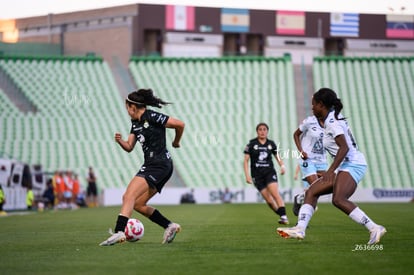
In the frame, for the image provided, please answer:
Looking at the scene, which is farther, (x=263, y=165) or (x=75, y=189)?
(x=75, y=189)

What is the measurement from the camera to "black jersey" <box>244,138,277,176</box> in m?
19.5

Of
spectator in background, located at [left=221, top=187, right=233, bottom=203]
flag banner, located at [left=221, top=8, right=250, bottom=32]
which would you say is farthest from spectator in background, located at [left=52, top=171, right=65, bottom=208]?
flag banner, located at [left=221, top=8, right=250, bottom=32]

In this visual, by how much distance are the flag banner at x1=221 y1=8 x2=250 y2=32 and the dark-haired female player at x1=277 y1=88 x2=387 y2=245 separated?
147ft

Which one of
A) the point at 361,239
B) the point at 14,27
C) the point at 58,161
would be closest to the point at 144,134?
the point at 361,239

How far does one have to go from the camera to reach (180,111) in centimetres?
4638

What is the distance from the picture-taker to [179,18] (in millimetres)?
55625

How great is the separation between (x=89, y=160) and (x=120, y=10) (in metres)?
15.2

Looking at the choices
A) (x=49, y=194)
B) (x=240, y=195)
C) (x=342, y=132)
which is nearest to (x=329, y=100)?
(x=342, y=132)

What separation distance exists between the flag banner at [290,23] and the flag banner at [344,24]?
2184mm

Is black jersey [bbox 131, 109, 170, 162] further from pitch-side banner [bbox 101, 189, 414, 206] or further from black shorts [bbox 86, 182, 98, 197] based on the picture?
pitch-side banner [bbox 101, 189, 414, 206]

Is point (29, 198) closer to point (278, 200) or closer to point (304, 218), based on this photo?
point (278, 200)

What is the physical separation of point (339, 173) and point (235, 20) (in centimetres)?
4553

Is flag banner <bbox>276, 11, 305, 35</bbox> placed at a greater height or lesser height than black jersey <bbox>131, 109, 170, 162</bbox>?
greater

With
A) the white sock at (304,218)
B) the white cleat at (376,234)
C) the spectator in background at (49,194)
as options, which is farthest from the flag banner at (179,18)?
the white cleat at (376,234)
